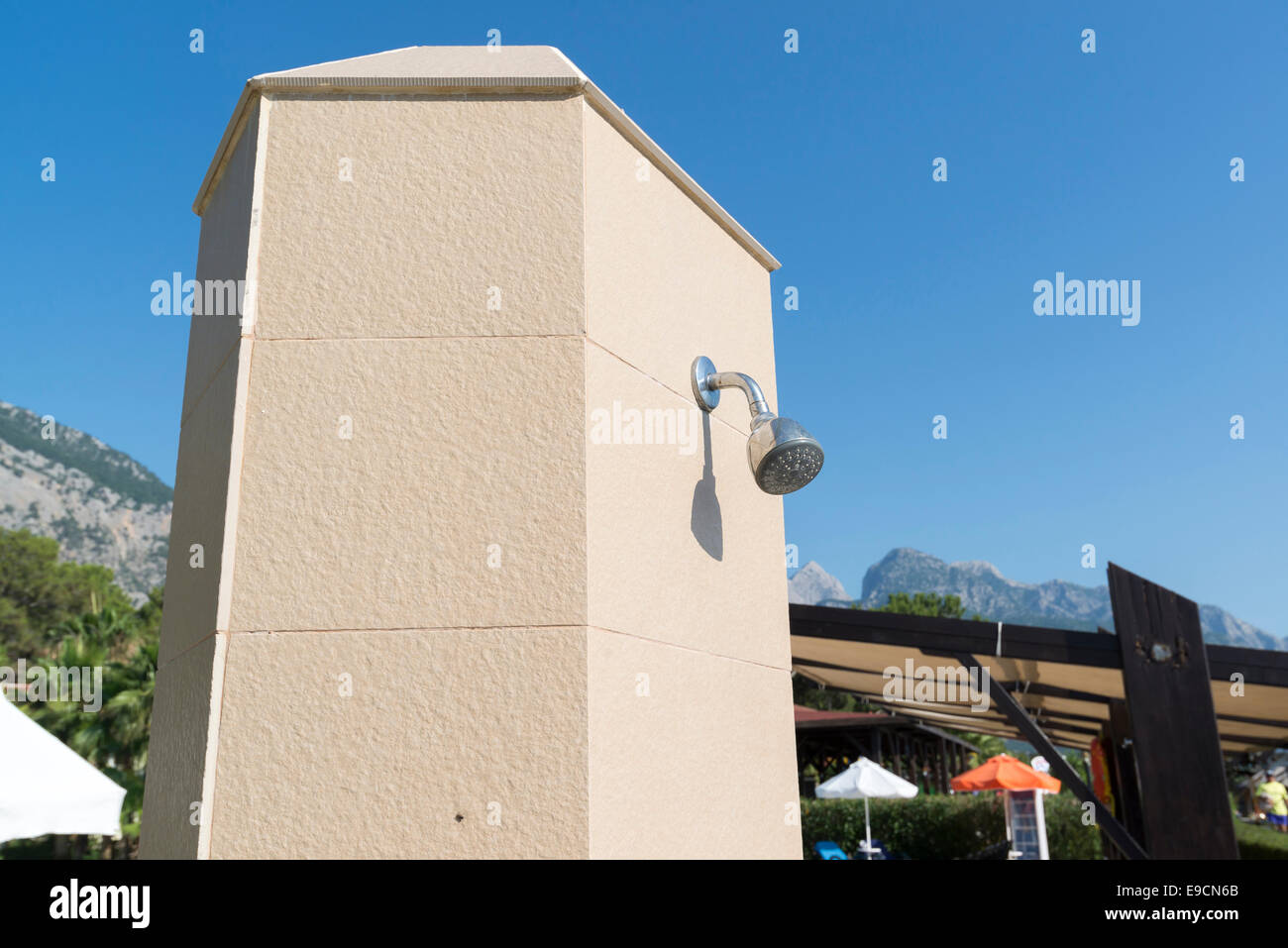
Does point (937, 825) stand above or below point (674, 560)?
below

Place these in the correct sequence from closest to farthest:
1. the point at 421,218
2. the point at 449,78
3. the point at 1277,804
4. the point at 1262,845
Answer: the point at 421,218 → the point at 449,78 → the point at 1262,845 → the point at 1277,804

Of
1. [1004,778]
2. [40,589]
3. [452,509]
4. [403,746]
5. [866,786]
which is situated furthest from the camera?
[40,589]

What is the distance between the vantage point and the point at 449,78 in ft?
12.8

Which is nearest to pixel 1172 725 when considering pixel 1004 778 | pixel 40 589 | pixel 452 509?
pixel 452 509

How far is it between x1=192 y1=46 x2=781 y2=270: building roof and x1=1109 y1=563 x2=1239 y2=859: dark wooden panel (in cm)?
330

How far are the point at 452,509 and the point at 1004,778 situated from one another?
14559 millimetres

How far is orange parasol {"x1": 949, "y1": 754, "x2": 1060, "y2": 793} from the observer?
1522cm

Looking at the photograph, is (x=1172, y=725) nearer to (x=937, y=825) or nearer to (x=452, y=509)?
(x=452, y=509)

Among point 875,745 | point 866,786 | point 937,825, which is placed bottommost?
point 937,825

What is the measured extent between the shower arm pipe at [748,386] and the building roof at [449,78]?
42.8 inches
